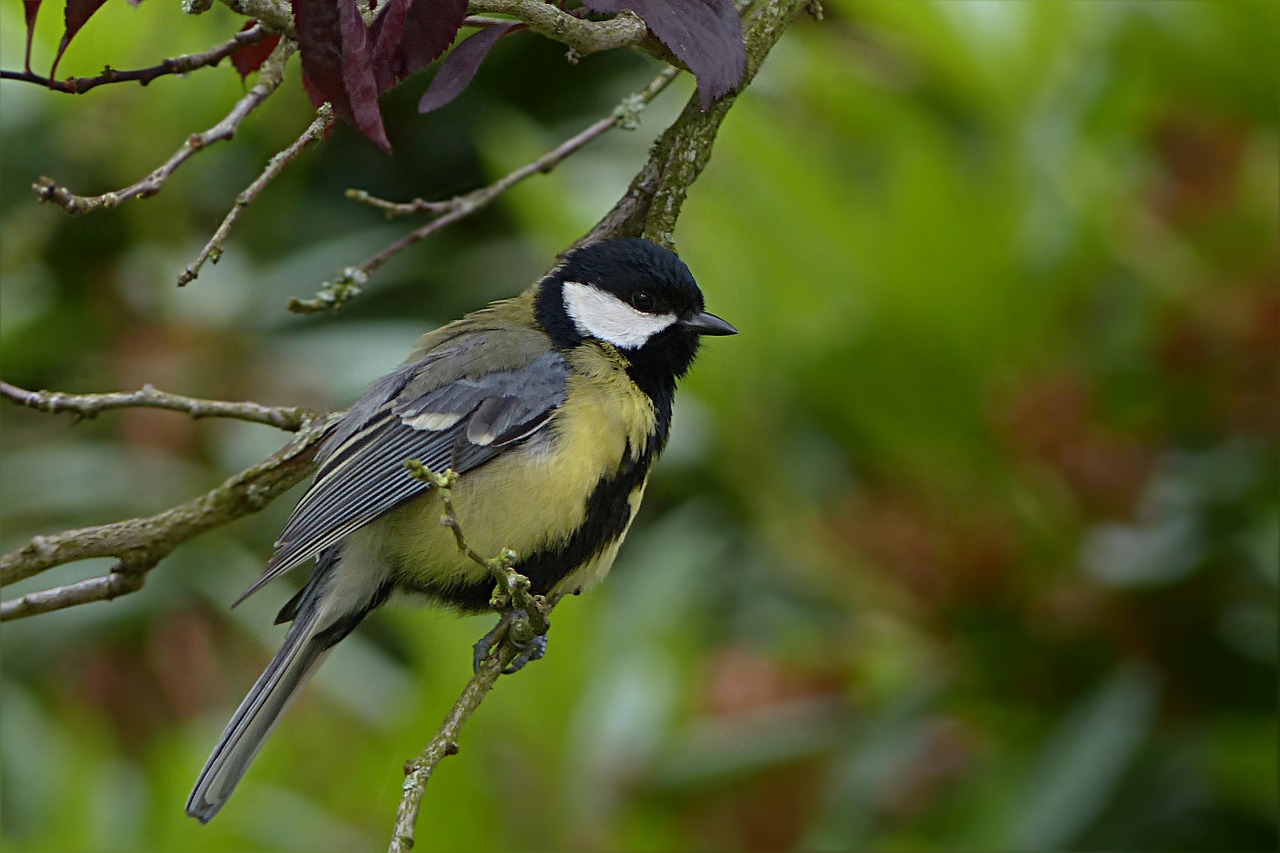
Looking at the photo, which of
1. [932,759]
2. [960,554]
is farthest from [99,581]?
[932,759]

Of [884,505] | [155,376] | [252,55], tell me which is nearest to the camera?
[252,55]

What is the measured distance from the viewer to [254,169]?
3496 millimetres

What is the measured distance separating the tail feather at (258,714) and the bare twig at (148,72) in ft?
2.58

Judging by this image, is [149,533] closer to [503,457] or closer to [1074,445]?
[503,457]

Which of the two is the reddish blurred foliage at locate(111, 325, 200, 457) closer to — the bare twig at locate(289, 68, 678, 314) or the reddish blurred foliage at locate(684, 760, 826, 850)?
the reddish blurred foliage at locate(684, 760, 826, 850)

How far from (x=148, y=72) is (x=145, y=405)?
53 centimetres

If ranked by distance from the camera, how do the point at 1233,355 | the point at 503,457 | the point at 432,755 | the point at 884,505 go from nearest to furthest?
the point at 432,755, the point at 503,457, the point at 1233,355, the point at 884,505

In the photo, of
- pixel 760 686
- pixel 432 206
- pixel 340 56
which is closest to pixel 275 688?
pixel 432 206

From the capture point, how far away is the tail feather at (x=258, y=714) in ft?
5.68

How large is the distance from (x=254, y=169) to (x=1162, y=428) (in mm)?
2167

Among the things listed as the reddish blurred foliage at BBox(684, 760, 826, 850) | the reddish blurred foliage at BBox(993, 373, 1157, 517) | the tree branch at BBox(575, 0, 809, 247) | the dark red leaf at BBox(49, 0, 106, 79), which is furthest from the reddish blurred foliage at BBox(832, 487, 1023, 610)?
the dark red leaf at BBox(49, 0, 106, 79)

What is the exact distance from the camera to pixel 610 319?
203 centimetres

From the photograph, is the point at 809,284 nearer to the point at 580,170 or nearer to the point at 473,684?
the point at 580,170

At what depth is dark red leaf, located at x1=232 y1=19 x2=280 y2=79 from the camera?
1.48 m
